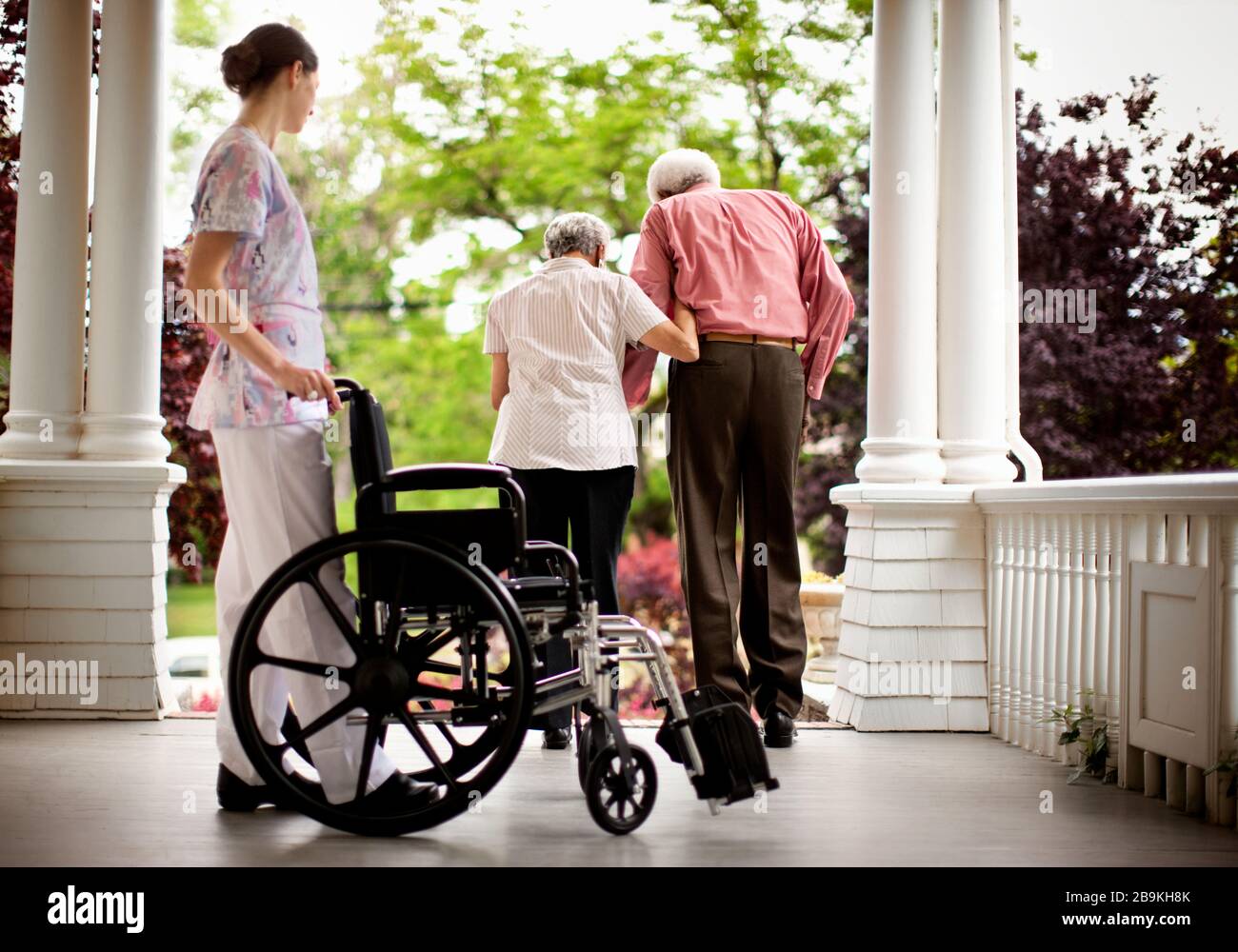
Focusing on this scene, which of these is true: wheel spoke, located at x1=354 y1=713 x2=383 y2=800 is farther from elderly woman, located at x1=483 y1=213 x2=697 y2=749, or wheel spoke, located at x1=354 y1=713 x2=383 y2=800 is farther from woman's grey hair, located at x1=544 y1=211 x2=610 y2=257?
woman's grey hair, located at x1=544 y1=211 x2=610 y2=257

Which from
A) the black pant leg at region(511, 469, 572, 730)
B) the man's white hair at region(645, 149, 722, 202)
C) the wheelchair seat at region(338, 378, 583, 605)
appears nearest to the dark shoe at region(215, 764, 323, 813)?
the wheelchair seat at region(338, 378, 583, 605)

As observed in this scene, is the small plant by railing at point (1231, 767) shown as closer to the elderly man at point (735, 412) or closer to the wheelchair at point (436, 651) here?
the wheelchair at point (436, 651)

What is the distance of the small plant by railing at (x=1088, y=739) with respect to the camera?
2949 mm

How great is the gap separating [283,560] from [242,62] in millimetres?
958

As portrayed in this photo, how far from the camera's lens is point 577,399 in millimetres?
3066

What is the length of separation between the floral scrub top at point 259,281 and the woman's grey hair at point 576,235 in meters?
0.89

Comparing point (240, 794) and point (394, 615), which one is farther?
point (240, 794)

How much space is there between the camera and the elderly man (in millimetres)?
3215

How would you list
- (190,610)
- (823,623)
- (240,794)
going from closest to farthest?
1. (240,794)
2. (823,623)
3. (190,610)

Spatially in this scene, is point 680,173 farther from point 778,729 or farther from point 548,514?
point 778,729

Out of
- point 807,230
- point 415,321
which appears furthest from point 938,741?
point 415,321

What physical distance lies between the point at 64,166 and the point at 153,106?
32 centimetres

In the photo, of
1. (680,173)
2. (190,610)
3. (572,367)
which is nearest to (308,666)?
(572,367)

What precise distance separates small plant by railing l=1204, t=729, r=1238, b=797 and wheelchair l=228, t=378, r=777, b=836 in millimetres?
918
